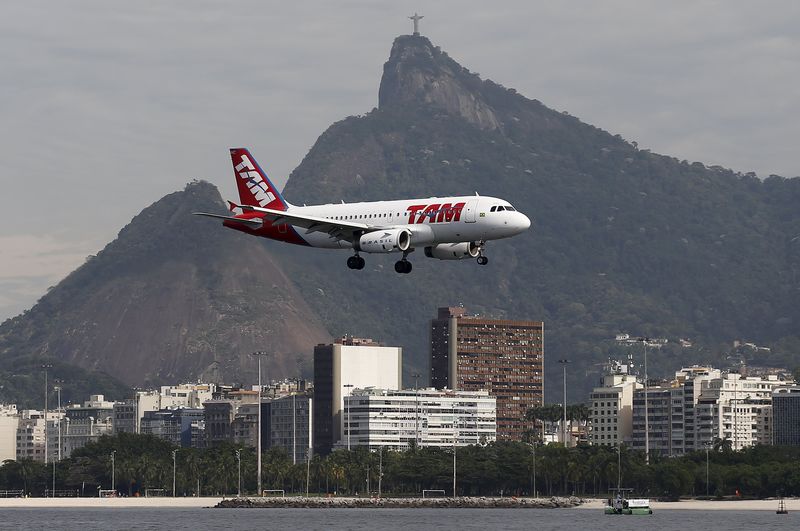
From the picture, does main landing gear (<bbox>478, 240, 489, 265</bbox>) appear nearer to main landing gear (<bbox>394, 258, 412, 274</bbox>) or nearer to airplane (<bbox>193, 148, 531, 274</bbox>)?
airplane (<bbox>193, 148, 531, 274</bbox>)

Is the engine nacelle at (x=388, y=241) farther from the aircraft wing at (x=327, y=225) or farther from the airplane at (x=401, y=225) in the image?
the aircraft wing at (x=327, y=225)

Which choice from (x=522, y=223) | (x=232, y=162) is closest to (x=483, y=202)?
(x=522, y=223)

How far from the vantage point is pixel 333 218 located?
506 feet

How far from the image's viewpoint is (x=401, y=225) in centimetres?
14900

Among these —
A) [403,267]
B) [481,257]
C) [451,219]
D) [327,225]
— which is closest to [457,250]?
[451,219]

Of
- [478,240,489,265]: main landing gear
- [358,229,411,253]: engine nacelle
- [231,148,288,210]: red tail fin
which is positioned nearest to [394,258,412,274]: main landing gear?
[358,229,411,253]: engine nacelle

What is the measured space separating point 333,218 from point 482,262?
702 inches

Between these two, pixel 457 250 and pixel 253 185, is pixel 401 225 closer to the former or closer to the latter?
pixel 457 250

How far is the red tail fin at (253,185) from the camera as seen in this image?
6668 inches

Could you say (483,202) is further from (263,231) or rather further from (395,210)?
(263,231)

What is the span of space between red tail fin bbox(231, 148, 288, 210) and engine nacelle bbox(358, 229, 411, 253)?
22.0 m

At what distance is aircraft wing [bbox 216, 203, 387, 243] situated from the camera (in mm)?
149375

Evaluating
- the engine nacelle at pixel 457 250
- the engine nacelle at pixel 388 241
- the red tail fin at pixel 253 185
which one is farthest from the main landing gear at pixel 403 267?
the red tail fin at pixel 253 185

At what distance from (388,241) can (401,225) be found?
2.91 meters
